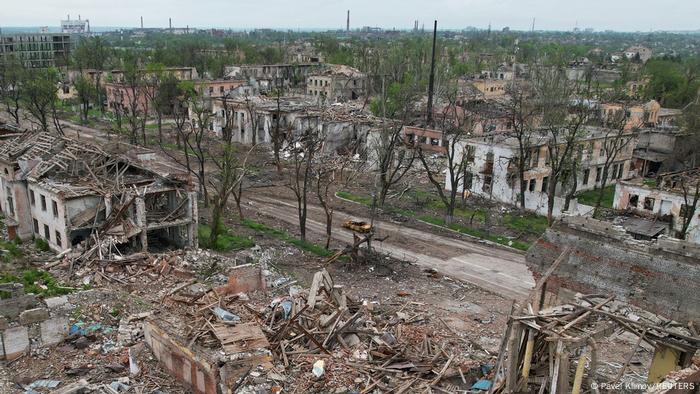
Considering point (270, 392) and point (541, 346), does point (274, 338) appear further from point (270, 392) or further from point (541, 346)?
point (541, 346)

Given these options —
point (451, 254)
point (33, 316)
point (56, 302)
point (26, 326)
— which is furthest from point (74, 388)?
point (451, 254)

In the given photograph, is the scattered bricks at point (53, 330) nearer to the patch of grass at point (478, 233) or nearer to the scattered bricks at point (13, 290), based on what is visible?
the scattered bricks at point (13, 290)

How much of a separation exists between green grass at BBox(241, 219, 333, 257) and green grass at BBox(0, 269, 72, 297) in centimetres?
1201

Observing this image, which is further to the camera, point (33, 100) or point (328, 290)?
point (33, 100)

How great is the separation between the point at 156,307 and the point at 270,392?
276 inches

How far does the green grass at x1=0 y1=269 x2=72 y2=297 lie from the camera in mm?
21391

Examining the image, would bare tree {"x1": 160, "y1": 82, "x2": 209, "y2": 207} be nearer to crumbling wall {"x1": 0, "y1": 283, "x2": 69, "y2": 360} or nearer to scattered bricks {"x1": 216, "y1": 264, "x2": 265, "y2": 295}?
scattered bricks {"x1": 216, "y1": 264, "x2": 265, "y2": 295}

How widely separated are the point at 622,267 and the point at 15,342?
1915 cm

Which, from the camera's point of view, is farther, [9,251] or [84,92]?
[84,92]

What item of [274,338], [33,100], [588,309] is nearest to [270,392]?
[274,338]

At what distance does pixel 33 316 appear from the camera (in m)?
17.9

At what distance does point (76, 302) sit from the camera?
66.4ft

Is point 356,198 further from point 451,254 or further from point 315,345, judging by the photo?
point 315,345

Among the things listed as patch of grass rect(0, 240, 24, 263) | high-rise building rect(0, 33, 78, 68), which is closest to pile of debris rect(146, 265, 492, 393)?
patch of grass rect(0, 240, 24, 263)
